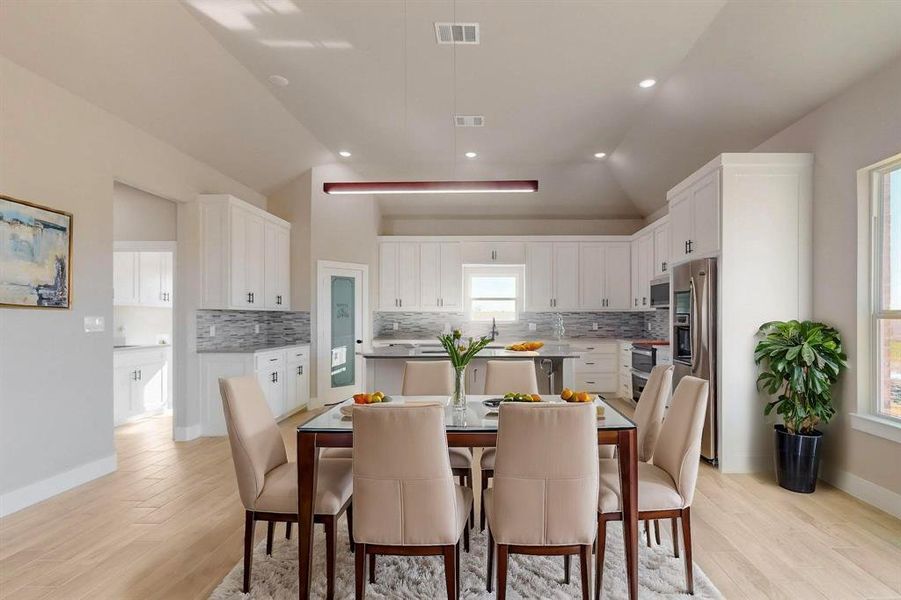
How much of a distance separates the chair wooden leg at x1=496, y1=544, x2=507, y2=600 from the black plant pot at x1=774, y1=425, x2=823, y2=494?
105 inches

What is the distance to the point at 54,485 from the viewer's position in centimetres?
339

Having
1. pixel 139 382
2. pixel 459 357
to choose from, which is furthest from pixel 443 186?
pixel 139 382

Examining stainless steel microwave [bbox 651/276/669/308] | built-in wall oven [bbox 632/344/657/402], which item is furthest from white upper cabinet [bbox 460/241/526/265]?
built-in wall oven [bbox 632/344/657/402]

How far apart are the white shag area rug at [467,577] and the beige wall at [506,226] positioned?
593cm

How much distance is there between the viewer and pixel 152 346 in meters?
6.00

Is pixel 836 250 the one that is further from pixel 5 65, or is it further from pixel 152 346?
pixel 152 346

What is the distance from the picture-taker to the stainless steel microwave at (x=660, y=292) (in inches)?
234

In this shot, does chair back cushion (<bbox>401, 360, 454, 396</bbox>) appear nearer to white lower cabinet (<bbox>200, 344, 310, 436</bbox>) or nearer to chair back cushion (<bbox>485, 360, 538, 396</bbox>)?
chair back cushion (<bbox>485, 360, 538, 396</bbox>)

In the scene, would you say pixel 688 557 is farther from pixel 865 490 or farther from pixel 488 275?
pixel 488 275

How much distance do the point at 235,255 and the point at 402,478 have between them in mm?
4080

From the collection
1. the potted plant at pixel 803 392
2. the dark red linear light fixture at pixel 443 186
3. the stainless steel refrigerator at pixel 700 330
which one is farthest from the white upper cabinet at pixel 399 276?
the potted plant at pixel 803 392

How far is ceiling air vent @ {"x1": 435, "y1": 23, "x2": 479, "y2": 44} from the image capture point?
338 cm

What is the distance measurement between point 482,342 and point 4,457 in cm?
314

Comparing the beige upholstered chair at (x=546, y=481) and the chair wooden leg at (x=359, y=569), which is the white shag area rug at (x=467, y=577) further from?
the beige upholstered chair at (x=546, y=481)
